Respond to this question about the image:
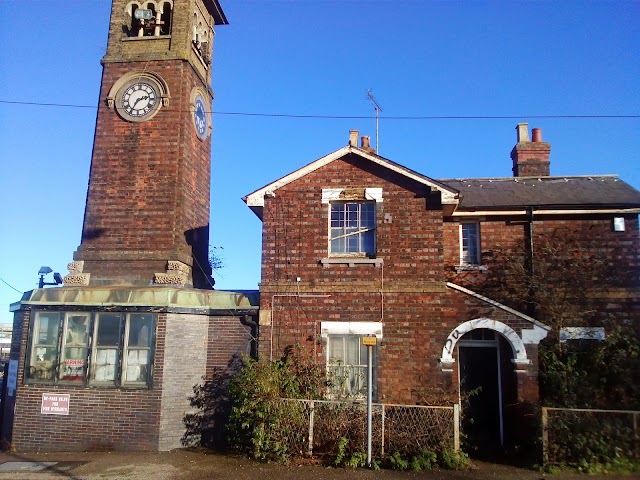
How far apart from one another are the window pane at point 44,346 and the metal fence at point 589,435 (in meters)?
10.8

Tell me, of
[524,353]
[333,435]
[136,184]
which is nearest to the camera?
[333,435]

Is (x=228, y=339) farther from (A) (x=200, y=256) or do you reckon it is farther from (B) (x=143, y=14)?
(B) (x=143, y=14)

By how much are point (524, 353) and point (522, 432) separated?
1648 mm

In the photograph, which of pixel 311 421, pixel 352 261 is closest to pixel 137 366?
pixel 311 421

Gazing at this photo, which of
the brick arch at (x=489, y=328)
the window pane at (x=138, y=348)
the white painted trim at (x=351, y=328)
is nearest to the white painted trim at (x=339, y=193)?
the white painted trim at (x=351, y=328)

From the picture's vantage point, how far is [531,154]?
58.5ft

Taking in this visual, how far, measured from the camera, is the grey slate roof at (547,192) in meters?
14.4

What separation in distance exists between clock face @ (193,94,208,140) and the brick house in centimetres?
431

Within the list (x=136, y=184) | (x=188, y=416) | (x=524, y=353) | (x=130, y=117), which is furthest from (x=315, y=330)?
(x=130, y=117)

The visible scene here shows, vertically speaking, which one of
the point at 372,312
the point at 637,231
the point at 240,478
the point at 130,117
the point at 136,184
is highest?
the point at 130,117

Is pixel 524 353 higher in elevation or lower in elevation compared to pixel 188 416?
higher

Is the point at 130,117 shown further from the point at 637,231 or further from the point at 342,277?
the point at 637,231

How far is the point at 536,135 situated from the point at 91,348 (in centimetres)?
1477

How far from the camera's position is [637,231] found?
14.2 meters
